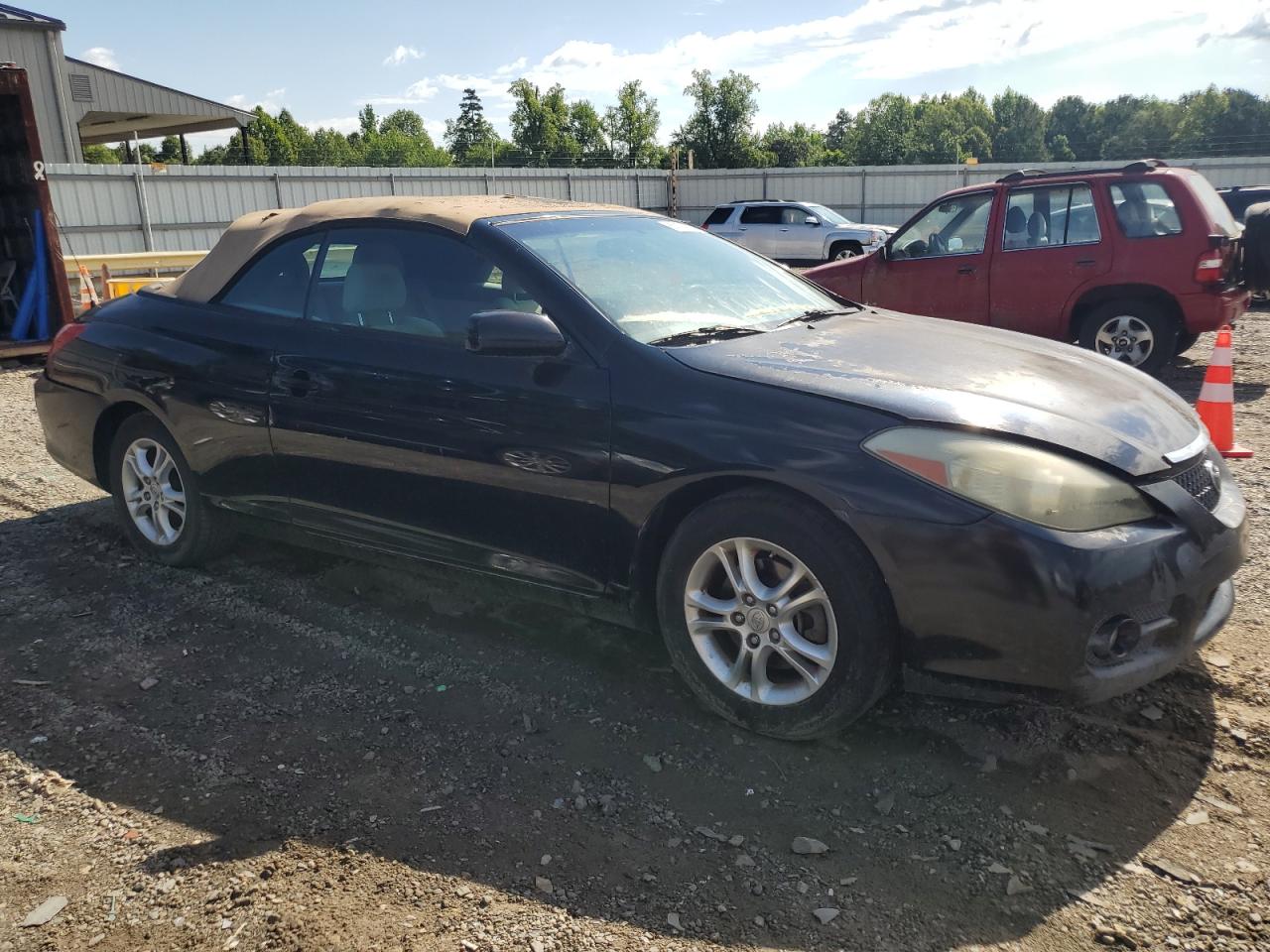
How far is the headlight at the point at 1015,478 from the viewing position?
265cm

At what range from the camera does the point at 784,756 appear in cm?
302

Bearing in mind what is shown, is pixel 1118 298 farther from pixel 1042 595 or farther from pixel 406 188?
pixel 406 188

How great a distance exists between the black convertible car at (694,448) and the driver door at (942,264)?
516 cm

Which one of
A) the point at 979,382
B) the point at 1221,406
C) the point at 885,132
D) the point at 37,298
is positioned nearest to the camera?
the point at 979,382

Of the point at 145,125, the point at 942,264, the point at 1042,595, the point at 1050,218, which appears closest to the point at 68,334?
the point at 1042,595

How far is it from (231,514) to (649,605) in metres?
2.16

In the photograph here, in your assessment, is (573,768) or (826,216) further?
(826,216)

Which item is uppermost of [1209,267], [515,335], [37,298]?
[515,335]

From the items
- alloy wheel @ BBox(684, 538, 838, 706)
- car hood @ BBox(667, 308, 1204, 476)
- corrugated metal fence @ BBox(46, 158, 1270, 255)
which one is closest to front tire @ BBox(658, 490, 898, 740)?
alloy wheel @ BBox(684, 538, 838, 706)

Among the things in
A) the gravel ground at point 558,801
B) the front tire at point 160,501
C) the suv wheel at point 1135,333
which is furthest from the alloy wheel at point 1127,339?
the front tire at point 160,501

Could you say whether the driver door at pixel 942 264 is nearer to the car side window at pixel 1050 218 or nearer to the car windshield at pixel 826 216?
the car side window at pixel 1050 218

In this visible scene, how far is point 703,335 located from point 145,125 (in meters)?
37.0

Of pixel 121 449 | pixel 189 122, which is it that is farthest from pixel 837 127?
pixel 121 449

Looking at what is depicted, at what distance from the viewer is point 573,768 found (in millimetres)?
Answer: 2992
